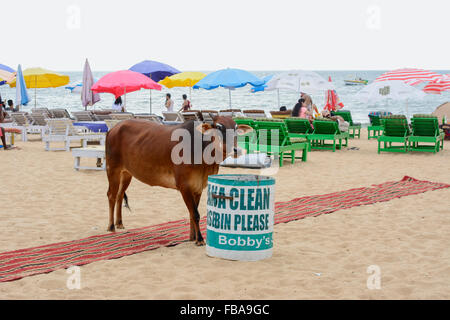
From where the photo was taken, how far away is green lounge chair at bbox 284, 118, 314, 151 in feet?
50.4

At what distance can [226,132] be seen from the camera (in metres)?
5.07

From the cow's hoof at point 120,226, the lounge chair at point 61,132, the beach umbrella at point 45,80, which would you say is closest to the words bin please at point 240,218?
the cow's hoof at point 120,226

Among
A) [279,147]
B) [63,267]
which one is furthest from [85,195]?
[279,147]

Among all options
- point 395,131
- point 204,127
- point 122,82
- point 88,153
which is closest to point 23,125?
point 122,82

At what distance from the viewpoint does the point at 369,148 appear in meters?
16.9

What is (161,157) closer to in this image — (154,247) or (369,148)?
(154,247)

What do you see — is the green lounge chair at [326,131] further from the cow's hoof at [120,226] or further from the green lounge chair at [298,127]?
the cow's hoof at [120,226]

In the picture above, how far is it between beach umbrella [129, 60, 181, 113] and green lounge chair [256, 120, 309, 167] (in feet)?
25.3

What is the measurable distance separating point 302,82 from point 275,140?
5.93m

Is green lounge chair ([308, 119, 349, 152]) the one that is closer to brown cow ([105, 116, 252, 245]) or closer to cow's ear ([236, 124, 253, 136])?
brown cow ([105, 116, 252, 245])

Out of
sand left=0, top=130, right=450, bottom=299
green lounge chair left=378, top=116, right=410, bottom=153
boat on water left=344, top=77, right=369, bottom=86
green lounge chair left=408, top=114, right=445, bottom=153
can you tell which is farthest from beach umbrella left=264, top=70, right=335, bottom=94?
boat on water left=344, top=77, right=369, bottom=86

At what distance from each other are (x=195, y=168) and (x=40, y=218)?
2.55 m

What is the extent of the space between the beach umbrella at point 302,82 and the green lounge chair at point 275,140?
17.1 ft
